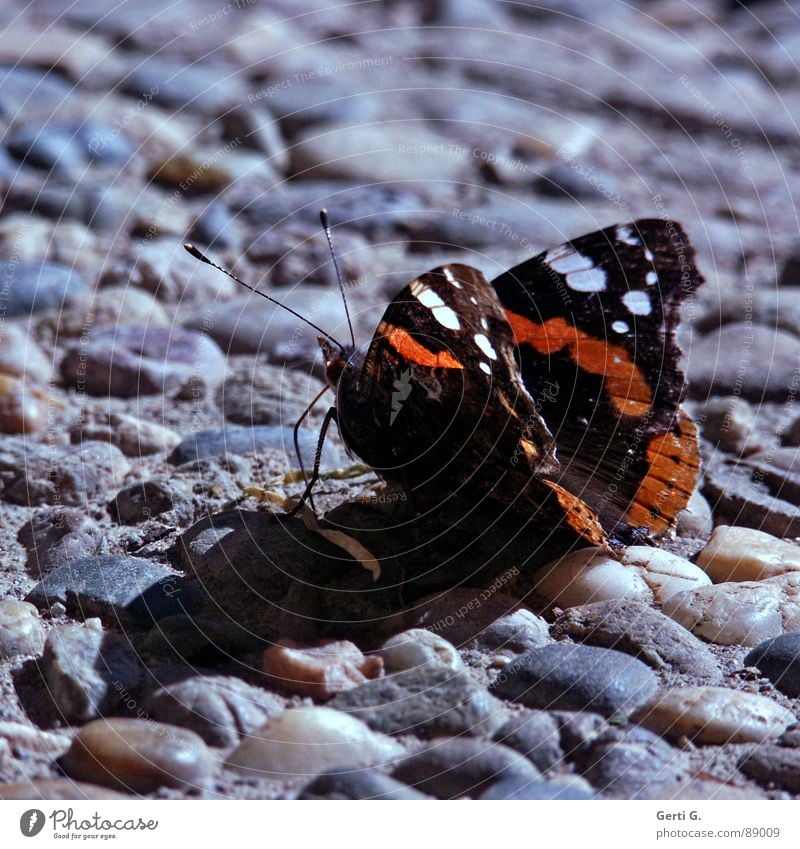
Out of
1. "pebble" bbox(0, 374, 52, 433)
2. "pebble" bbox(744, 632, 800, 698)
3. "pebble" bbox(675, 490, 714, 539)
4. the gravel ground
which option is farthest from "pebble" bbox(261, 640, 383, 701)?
"pebble" bbox(0, 374, 52, 433)

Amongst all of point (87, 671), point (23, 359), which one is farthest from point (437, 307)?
point (23, 359)

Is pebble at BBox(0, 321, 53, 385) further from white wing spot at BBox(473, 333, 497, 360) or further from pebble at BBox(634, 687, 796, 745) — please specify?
pebble at BBox(634, 687, 796, 745)

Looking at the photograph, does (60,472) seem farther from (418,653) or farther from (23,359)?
(418,653)

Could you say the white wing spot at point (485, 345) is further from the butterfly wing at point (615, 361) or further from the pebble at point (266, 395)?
the pebble at point (266, 395)

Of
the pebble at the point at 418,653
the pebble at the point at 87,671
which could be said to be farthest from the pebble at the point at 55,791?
the pebble at the point at 418,653

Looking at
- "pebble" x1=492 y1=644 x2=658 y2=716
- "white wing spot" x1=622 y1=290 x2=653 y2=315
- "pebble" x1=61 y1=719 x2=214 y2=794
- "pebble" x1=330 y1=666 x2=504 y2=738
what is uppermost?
"white wing spot" x1=622 y1=290 x2=653 y2=315

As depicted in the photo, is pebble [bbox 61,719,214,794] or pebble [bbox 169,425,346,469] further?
pebble [bbox 169,425,346,469]

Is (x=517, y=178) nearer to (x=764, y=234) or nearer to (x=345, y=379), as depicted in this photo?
(x=764, y=234)
